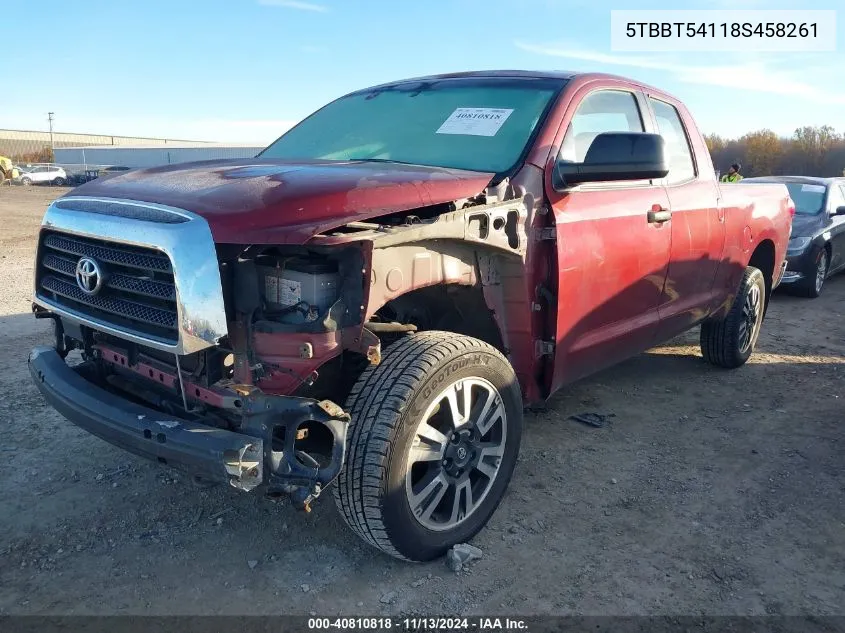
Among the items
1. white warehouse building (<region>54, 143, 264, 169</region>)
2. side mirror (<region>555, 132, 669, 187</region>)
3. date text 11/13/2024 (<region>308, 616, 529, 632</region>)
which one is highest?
white warehouse building (<region>54, 143, 264, 169</region>)

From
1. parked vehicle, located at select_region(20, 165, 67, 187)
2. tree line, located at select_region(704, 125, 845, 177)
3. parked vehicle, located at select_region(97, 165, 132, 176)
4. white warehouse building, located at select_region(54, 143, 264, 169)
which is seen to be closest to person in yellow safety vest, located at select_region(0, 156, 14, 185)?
parked vehicle, located at select_region(20, 165, 67, 187)

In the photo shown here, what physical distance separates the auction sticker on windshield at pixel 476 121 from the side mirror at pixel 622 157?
0.50 m

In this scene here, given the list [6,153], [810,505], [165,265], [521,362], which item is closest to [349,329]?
[165,265]

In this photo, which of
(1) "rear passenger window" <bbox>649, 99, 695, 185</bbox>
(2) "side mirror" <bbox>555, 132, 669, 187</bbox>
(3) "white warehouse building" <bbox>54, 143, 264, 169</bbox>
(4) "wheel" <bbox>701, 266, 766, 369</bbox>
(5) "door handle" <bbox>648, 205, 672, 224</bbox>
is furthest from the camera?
(3) "white warehouse building" <bbox>54, 143, 264, 169</bbox>

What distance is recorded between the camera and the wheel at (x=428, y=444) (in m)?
2.48

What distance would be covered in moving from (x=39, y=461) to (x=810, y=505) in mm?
3906

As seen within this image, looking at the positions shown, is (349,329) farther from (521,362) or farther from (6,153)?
(6,153)

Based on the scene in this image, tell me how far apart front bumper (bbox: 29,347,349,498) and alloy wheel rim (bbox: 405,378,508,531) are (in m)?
0.39

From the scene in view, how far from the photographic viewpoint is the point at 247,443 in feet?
7.40

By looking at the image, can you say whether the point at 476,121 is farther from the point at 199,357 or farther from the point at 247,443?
the point at 247,443

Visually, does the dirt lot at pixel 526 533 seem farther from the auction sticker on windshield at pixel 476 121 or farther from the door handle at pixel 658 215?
the auction sticker on windshield at pixel 476 121

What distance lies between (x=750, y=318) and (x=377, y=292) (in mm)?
4120

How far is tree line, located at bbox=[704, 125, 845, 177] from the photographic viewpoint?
40.9 meters

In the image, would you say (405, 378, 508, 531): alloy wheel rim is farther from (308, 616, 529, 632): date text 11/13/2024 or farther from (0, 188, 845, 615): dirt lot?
(308, 616, 529, 632): date text 11/13/2024
